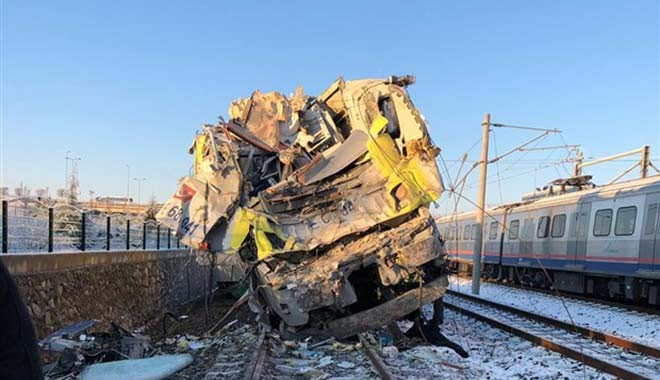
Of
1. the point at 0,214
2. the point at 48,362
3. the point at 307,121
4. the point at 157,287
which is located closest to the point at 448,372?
the point at 307,121

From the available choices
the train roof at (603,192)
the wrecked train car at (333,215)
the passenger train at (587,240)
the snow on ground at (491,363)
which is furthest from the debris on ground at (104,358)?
the train roof at (603,192)

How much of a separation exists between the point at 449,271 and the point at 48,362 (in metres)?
5.65

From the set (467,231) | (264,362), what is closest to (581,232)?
(467,231)

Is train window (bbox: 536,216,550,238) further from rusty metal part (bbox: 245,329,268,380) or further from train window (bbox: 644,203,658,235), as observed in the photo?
rusty metal part (bbox: 245,329,268,380)

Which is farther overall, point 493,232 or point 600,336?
point 493,232

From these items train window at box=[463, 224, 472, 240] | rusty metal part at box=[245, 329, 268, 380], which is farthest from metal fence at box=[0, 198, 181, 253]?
train window at box=[463, 224, 472, 240]

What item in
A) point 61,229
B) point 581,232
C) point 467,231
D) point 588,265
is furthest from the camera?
point 467,231

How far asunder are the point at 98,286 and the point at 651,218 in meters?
13.2

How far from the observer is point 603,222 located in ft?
52.3

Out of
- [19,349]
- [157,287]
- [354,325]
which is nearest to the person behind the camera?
[19,349]

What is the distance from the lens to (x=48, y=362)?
6930 millimetres

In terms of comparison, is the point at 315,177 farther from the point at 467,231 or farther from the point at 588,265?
the point at 467,231

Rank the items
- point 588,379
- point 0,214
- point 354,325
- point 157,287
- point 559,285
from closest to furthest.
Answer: point 588,379 → point 354,325 → point 0,214 → point 157,287 → point 559,285

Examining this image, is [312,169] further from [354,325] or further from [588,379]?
[588,379]
